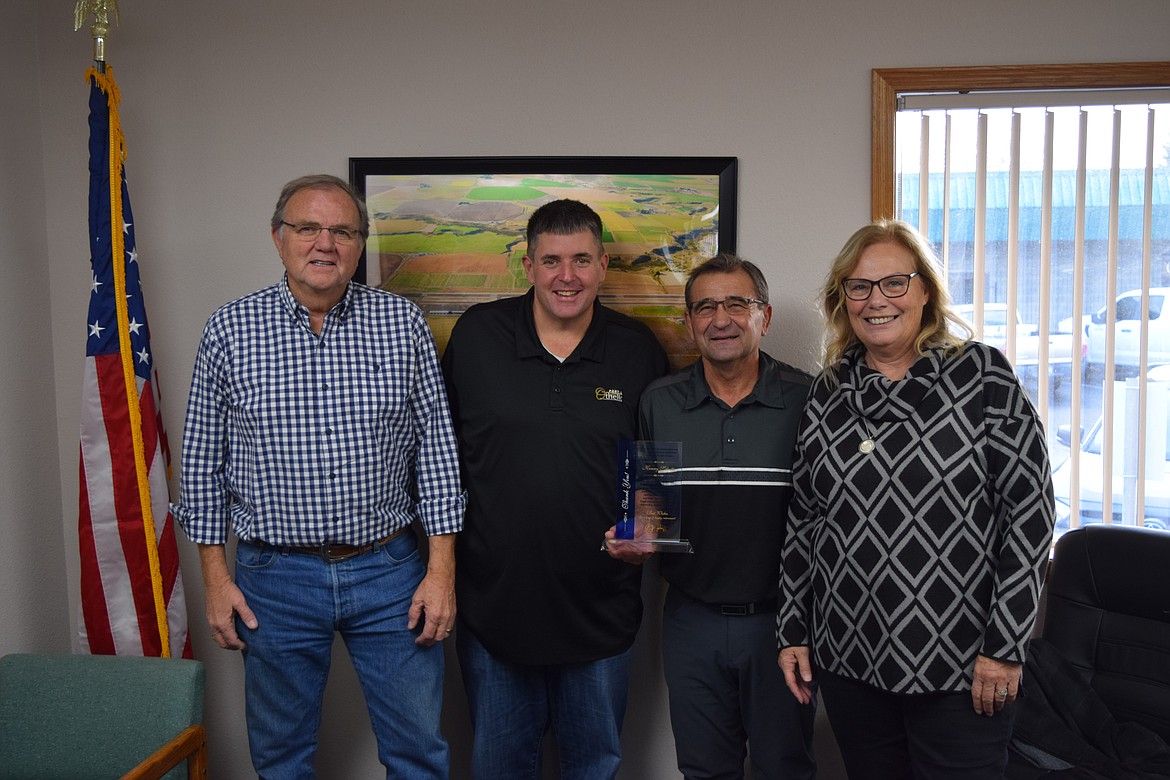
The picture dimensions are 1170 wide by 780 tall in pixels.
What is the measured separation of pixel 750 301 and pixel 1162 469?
1413 mm

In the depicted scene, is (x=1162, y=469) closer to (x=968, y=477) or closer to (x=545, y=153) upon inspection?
(x=968, y=477)

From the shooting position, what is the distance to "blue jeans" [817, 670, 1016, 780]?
61.3 inches

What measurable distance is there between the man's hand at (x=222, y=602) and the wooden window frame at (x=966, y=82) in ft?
6.46

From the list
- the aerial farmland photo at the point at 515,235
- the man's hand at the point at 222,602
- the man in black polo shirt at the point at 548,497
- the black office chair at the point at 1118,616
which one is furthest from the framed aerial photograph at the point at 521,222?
the black office chair at the point at 1118,616

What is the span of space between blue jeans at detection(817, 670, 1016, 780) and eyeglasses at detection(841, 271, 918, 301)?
31.3 inches

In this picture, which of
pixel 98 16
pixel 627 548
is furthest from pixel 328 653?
pixel 98 16

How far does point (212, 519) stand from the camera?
188 centimetres

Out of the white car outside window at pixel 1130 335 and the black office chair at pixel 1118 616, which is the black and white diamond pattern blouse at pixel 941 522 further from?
the white car outside window at pixel 1130 335

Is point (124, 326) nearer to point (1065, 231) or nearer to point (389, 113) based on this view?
point (389, 113)

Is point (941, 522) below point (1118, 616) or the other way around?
the other way around

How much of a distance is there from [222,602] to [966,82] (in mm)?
2389

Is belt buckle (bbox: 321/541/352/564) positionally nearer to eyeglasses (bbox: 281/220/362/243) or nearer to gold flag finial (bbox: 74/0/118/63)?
eyeglasses (bbox: 281/220/362/243)

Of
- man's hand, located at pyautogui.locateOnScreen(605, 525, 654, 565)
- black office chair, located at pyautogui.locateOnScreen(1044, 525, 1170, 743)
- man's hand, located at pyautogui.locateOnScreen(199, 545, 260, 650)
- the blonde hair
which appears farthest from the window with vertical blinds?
man's hand, located at pyautogui.locateOnScreen(199, 545, 260, 650)

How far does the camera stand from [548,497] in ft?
6.40
